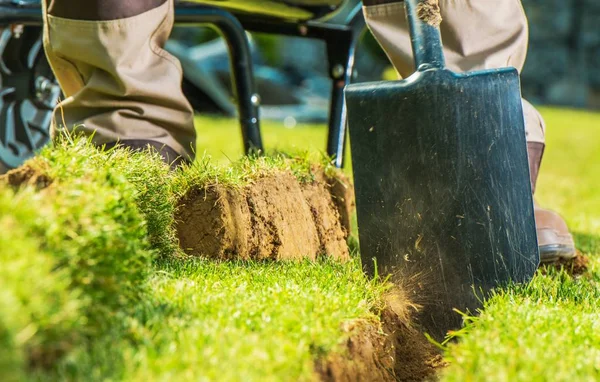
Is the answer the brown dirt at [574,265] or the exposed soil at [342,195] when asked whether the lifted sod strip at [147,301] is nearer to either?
the exposed soil at [342,195]

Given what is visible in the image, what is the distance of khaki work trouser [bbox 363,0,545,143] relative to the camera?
7.64 feet

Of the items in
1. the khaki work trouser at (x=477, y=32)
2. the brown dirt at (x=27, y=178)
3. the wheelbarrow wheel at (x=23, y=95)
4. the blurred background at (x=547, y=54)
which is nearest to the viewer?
the brown dirt at (x=27, y=178)

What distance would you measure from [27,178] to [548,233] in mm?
1655

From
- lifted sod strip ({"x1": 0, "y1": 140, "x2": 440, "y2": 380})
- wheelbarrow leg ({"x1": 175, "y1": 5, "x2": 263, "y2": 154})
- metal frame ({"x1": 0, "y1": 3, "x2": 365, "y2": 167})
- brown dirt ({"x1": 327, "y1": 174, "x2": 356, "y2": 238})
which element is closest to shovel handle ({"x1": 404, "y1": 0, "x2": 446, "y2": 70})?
lifted sod strip ({"x1": 0, "y1": 140, "x2": 440, "y2": 380})

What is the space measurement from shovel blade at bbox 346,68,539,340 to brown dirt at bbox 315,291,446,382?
0.07 metres

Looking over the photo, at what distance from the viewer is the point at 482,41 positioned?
2352mm

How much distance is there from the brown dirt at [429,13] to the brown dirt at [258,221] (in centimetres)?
70

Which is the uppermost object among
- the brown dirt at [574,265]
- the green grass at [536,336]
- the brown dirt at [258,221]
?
the brown dirt at [258,221]

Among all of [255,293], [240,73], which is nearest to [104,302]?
[255,293]

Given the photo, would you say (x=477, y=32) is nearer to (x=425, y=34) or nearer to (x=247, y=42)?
(x=425, y=34)

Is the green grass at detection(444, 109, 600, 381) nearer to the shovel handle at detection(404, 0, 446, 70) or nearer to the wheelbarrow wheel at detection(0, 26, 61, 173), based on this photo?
the shovel handle at detection(404, 0, 446, 70)

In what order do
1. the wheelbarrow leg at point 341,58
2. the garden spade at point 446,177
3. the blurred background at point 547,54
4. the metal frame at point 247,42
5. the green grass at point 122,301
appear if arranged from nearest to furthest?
1. the green grass at point 122,301
2. the garden spade at point 446,177
3. the metal frame at point 247,42
4. the wheelbarrow leg at point 341,58
5. the blurred background at point 547,54

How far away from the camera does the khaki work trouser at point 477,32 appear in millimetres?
2330

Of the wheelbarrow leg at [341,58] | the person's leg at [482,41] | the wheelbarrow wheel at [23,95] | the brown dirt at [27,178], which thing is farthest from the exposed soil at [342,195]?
the wheelbarrow wheel at [23,95]
